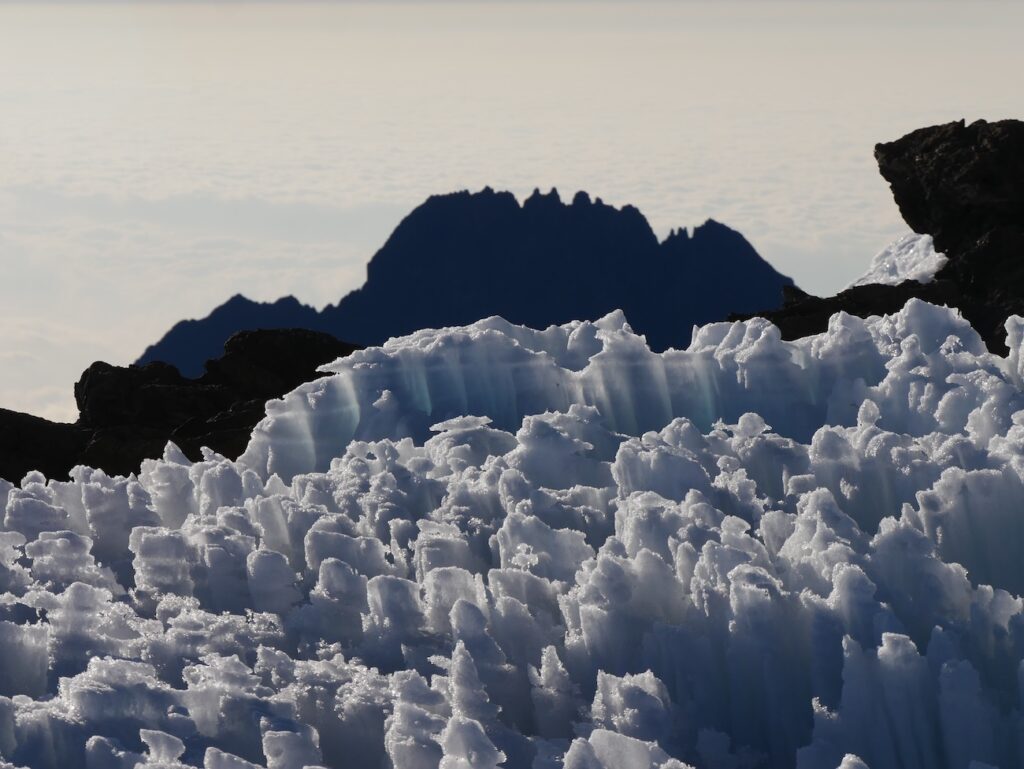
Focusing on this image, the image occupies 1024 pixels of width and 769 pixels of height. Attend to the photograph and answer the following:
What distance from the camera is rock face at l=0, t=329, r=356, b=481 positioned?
181ft

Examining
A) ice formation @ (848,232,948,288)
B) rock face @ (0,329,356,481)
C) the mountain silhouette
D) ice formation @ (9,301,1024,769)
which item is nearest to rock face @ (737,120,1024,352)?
ice formation @ (848,232,948,288)

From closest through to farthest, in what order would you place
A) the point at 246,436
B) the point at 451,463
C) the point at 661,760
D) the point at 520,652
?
the point at 661,760
the point at 520,652
the point at 451,463
the point at 246,436

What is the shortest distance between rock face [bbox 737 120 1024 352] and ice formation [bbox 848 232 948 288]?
1.77ft

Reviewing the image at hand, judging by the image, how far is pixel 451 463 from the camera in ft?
114

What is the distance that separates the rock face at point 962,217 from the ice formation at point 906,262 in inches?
21.3

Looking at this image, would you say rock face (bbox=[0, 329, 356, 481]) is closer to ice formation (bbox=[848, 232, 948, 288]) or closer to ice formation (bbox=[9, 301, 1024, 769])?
ice formation (bbox=[9, 301, 1024, 769])

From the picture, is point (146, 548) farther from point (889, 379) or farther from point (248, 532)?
point (889, 379)

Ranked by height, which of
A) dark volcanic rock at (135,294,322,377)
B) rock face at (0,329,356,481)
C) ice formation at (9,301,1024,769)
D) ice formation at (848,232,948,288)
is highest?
dark volcanic rock at (135,294,322,377)

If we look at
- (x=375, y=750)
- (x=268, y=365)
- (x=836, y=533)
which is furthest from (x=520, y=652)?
(x=268, y=365)

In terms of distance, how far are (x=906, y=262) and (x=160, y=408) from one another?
31360 mm

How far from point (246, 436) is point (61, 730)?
27326mm

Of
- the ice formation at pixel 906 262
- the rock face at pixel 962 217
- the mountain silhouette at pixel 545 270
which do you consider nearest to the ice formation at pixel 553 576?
the rock face at pixel 962 217

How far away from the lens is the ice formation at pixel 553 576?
1006 inches

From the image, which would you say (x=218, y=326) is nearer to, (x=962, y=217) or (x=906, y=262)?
(x=906, y=262)
